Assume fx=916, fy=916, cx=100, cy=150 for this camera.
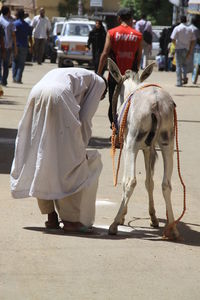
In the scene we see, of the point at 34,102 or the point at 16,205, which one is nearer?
the point at 34,102

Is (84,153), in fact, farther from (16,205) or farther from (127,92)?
(16,205)

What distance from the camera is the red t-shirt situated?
13305 mm

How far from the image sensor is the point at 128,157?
7.72 m

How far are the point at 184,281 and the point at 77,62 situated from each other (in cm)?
3098

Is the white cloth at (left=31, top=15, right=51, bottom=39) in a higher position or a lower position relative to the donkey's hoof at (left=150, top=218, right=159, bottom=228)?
lower

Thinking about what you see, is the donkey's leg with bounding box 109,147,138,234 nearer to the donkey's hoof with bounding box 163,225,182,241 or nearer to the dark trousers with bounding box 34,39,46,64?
the donkey's hoof with bounding box 163,225,182,241

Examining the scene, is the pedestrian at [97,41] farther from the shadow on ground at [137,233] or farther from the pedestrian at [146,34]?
the shadow on ground at [137,233]

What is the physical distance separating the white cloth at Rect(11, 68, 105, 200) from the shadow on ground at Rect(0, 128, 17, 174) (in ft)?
11.5

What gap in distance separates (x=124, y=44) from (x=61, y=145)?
5.95m

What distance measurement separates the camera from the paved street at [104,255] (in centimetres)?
596

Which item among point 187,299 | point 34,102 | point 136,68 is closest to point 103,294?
point 187,299

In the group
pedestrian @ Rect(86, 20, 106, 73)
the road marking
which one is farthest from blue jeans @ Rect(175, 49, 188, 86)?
the road marking

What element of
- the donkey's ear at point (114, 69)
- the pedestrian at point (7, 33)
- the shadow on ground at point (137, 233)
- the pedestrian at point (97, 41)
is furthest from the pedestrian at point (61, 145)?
the pedestrian at point (7, 33)

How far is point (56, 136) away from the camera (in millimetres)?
7609
